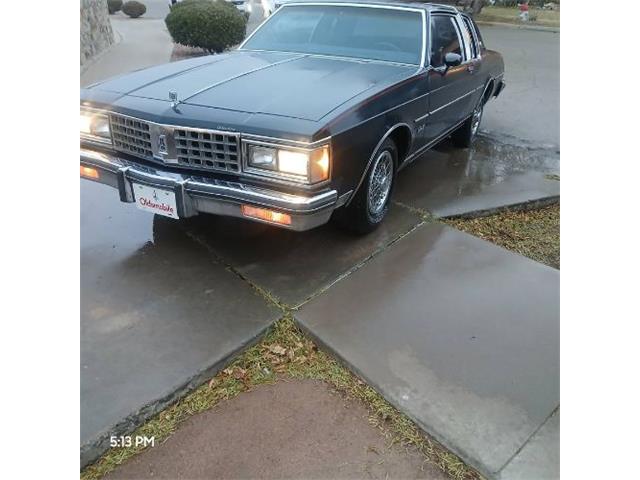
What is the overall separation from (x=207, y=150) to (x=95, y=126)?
1.01 metres

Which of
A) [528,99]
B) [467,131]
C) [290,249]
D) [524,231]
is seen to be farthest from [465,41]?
[528,99]

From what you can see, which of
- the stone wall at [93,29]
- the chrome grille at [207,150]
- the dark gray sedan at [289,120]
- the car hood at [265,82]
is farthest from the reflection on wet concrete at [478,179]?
the stone wall at [93,29]

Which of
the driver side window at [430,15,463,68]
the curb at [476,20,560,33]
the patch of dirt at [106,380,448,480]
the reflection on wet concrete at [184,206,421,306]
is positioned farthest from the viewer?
the curb at [476,20,560,33]

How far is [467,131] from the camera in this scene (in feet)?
20.4

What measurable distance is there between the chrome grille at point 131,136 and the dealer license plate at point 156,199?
0.23 meters

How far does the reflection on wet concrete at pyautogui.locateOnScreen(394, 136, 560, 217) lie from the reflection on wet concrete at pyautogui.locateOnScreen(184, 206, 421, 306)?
1.84 feet

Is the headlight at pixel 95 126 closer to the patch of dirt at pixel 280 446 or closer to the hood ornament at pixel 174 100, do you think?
the hood ornament at pixel 174 100

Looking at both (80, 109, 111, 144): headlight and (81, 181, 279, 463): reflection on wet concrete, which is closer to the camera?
(81, 181, 279, 463): reflection on wet concrete

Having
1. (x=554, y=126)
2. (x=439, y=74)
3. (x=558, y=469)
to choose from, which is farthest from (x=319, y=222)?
(x=554, y=126)

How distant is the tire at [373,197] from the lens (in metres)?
3.65

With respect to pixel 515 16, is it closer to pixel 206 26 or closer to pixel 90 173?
pixel 206 26

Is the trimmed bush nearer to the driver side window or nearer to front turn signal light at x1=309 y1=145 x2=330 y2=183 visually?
the driver side window

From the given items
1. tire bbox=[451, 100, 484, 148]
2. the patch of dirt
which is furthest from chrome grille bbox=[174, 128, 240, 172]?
tire bbox=[451, 100, 484, 148]

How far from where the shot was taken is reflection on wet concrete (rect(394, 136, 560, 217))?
184 inches
